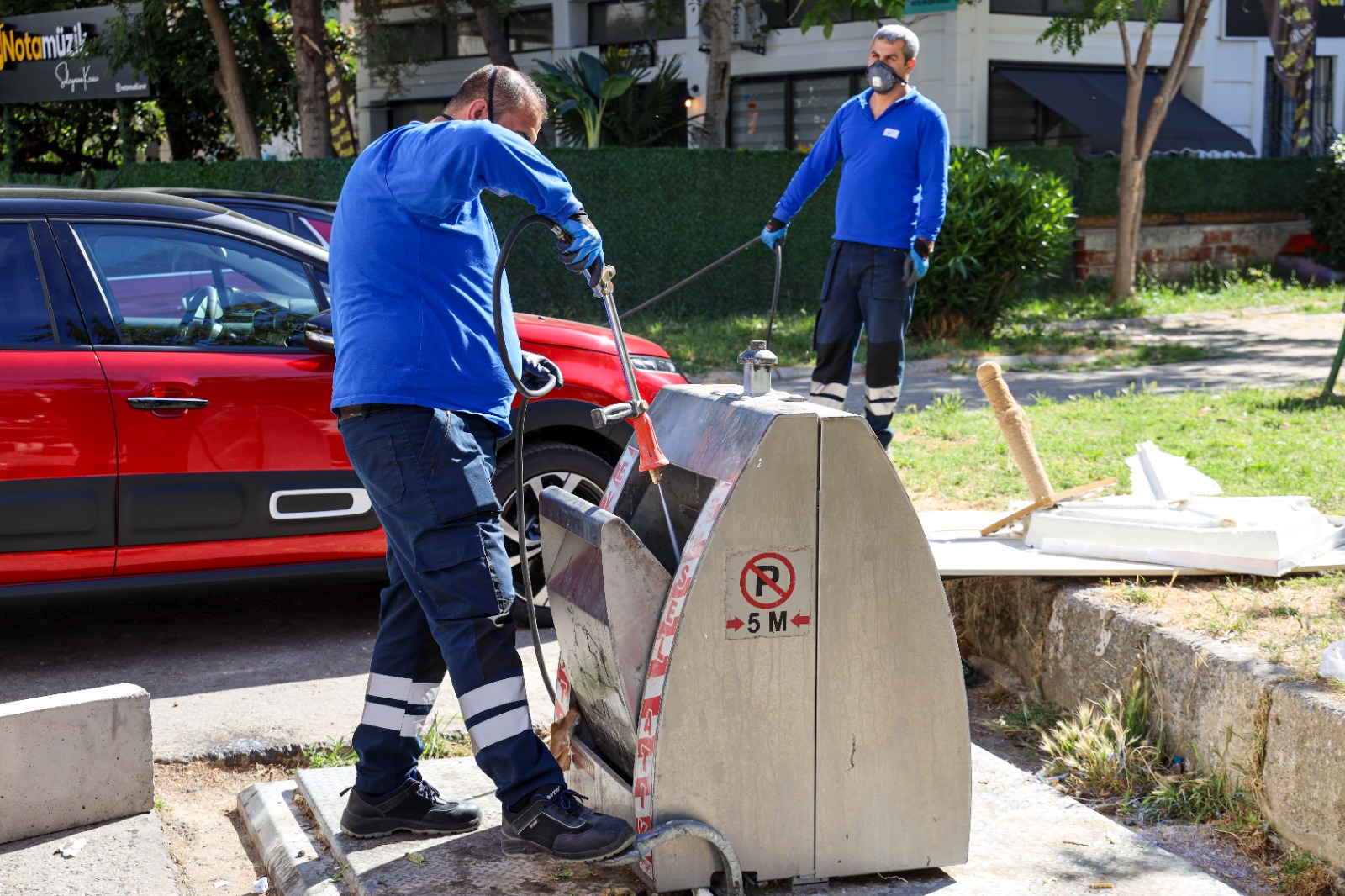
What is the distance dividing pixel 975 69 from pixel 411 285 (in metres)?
16.5

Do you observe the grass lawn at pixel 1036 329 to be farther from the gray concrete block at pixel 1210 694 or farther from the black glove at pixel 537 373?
the black glove at pixel 537 373

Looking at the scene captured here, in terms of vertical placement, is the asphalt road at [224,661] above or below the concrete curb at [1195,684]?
below

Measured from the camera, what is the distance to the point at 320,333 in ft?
17.0

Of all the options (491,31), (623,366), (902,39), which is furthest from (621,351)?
(491,31)

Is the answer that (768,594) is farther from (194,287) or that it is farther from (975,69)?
(975,69)

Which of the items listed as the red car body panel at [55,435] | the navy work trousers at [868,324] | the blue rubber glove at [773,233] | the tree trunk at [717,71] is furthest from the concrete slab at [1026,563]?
the tree trunk at [717,71]

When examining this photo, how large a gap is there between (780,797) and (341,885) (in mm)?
1097

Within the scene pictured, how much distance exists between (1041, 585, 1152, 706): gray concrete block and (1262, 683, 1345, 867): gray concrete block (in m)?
0.64

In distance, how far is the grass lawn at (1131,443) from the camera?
257 inches

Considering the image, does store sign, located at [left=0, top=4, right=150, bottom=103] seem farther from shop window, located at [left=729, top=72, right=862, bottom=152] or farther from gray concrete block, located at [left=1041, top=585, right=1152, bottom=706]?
gray concrete block, located at [left=1041, top=585, right=1152, bottom=706]

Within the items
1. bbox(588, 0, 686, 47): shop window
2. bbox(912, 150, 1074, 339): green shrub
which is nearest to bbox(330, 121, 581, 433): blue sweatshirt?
bbox(912, 150, 1074, 339): green shrub

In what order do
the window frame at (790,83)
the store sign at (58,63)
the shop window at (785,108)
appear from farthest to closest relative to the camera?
1. the store sign at (58,63)
2. the shop window at (785,108)
3. the window frame at (790,83)

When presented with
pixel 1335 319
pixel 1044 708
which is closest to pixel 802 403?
pixel 1044 708

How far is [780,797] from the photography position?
311 centimetres
